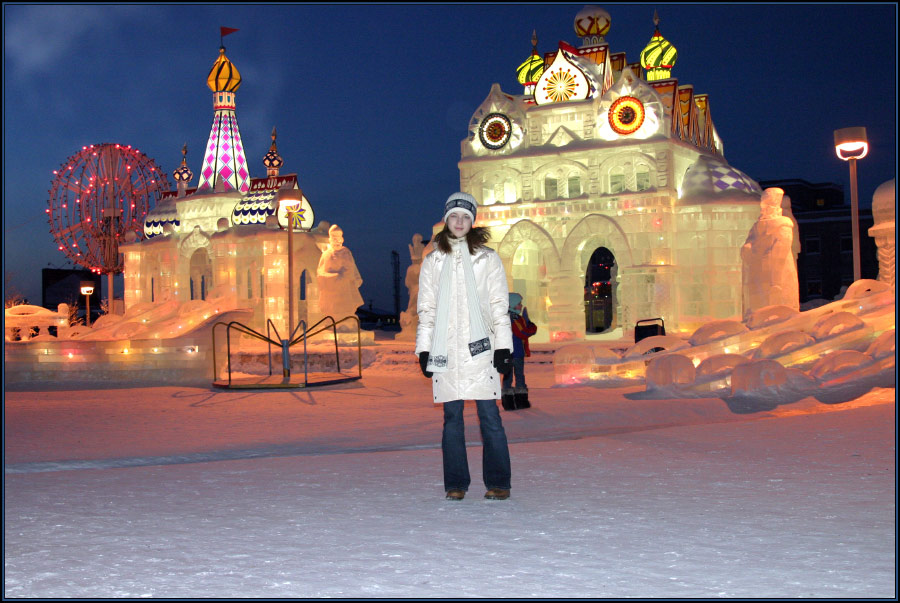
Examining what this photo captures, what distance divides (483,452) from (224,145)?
35655mm

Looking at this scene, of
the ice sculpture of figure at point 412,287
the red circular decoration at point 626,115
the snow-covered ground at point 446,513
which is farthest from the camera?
the ice sculpture of figure at point 412,287

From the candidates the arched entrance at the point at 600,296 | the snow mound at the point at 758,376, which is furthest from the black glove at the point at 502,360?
the arched entrance at the point at 600,296

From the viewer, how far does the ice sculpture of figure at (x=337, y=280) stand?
94.5 ft

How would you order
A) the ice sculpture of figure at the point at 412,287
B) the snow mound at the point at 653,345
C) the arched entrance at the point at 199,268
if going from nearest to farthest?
the snow mound at the point at 653,345 < the ice sculpture of figure at the point at 412,287 < the arched entrance at the point at 199,268

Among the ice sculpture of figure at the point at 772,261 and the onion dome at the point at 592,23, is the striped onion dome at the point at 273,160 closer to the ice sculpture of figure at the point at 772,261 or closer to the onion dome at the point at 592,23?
the onion dome at the point at 592,23

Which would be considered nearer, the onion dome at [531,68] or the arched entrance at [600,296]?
the onion dome at [531,68]

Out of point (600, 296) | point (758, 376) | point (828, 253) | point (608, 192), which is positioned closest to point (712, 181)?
point (608, 192)

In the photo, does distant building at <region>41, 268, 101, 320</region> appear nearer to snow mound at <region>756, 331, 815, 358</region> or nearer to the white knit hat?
snow mound at <region>756, 331, 815, 358</region>

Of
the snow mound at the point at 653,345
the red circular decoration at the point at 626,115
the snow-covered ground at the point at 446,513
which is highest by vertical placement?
the red circular decoration at the point at 626,115

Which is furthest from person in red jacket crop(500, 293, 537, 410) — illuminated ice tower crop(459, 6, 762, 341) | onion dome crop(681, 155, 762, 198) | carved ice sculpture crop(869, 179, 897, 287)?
onion dome crop(681, 155, 762, 198)

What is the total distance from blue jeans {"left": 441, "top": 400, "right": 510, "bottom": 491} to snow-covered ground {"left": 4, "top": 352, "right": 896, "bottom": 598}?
183mm

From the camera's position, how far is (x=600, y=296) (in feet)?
176

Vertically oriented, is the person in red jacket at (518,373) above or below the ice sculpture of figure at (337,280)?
below

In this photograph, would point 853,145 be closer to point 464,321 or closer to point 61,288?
point 464,321
